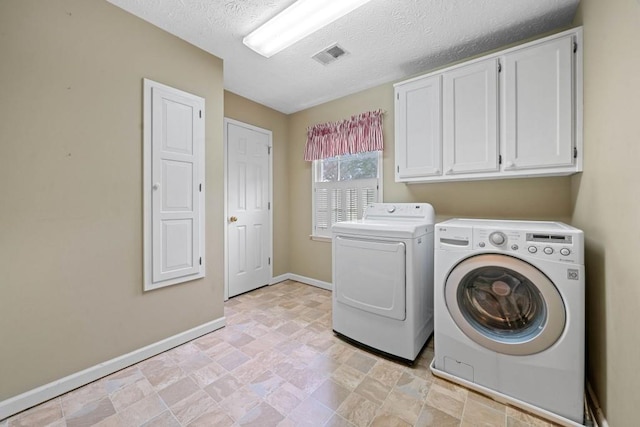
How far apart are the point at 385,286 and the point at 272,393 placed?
0.99 m

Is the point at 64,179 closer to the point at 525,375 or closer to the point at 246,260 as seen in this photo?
the point at 246,260

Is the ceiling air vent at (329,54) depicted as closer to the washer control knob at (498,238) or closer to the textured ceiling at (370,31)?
the textured ceiling at (370,31)

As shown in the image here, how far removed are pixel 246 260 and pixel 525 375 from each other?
2.81 metres

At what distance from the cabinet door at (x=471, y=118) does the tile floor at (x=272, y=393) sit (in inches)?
59.7

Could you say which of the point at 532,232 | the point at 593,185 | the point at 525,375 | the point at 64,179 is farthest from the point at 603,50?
the point at 64,179

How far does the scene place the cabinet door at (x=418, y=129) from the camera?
83.4 inches

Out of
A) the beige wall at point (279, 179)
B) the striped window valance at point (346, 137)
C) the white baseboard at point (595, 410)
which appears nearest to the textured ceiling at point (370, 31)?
the striped window valance at point (346, 137)

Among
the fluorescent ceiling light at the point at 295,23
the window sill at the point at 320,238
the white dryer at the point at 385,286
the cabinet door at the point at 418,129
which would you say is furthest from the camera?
the window sill at the point at 320,238

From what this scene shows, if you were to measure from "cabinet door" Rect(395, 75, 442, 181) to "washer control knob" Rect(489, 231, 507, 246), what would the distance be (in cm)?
81

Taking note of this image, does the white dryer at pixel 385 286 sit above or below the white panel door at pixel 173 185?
below

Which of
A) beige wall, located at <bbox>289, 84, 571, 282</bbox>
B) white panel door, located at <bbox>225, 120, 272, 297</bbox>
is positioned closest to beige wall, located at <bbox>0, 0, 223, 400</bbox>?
white panel door, located at <bbox>225, 120, 272, 297</bbox>

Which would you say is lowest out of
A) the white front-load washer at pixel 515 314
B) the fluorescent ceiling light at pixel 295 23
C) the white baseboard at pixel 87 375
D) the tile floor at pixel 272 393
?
the tile floor at pixel 272 393

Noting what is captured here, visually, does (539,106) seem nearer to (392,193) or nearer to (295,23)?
(392,193)

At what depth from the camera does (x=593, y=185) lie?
1.46 meters
